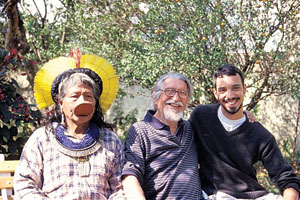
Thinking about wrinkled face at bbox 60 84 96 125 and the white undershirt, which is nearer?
wrinkled face at bbox 60 84 96 125

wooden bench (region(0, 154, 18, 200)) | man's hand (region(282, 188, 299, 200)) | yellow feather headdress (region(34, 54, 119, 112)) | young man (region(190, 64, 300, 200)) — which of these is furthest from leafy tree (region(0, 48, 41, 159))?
man's hand (region(282, 188, 299, 200))

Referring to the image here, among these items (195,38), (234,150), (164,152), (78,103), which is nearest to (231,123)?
(234,150)

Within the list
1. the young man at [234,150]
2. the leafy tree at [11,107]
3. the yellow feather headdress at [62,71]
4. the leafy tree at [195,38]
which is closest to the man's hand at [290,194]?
the young man at [234,150]

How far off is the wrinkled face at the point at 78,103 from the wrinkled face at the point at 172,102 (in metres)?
0.57

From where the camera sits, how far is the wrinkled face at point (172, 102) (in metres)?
3.46

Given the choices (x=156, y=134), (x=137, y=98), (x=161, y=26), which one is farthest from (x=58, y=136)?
(x=137, y=98)

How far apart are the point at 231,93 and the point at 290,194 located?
0.85 meters

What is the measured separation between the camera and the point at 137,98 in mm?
9500

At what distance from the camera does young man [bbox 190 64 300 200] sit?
Answer: 3.49m

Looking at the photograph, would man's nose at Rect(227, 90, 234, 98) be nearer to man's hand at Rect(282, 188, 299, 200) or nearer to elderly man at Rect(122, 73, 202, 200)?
elderly man at Rect(122, 73, 202, 200)

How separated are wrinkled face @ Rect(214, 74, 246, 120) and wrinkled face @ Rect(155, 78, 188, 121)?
0.91ft

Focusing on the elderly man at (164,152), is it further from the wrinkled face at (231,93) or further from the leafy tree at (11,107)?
the leafy tree at (11,107)

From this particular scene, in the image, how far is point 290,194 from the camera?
330cm

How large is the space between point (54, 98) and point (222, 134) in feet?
4.28
